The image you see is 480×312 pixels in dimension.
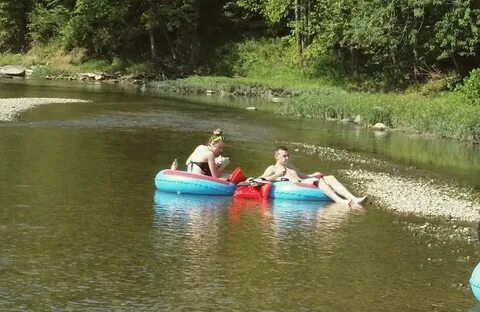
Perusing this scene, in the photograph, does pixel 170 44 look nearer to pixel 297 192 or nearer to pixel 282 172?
pixel 282 172

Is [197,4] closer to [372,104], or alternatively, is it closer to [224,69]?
[224,69]

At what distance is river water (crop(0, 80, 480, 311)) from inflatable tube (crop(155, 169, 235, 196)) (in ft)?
0.81

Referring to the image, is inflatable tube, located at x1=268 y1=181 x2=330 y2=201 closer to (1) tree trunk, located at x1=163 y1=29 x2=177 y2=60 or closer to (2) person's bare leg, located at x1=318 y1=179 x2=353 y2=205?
(2) person's bare leg, located at x1=318 y1=179 x2=353 y2=205

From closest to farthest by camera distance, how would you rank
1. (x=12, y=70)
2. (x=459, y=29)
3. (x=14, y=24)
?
(x=459, y=29)
(x=12, y=70)
(x=14, y=24)

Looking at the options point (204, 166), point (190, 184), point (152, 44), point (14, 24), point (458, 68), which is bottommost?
point (190, 184)

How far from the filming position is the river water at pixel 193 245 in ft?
31.3

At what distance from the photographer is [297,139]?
27.7m

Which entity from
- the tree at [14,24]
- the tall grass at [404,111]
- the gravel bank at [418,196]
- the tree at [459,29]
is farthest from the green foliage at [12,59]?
the gravel bank at [418,196]

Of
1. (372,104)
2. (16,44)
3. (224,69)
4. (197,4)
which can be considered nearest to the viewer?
(372,104)

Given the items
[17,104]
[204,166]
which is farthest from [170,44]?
[204,166]

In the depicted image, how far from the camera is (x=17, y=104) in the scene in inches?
1340

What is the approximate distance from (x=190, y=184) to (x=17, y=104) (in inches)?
797

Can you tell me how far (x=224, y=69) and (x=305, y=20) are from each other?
7.80 m

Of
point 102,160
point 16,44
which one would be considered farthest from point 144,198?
point 16,44
